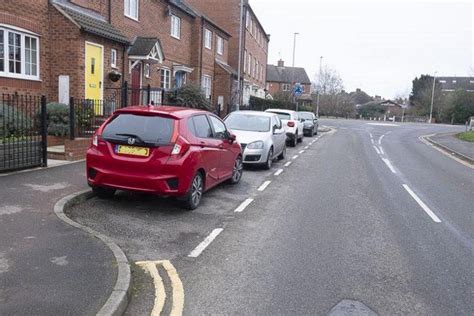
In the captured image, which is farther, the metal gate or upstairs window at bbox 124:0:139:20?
upstairs window at bbox 124:0:139:20

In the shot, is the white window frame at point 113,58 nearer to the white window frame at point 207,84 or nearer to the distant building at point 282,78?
the white window frame at point 207,84

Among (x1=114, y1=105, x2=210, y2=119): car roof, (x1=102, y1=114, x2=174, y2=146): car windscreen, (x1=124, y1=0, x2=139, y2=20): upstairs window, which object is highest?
(x1=124, y1=0, x2=139, y2=20): upstairs window

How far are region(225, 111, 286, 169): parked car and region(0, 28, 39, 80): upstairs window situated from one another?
6.43 m

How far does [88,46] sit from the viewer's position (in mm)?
16438

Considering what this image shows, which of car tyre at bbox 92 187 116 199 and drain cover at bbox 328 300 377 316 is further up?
car tyre at bbox 92 187 116 199

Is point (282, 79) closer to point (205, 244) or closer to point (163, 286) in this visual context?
point (205, 244)

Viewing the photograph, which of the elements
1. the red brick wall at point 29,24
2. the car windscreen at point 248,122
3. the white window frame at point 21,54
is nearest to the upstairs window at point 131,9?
the red brick wall at point 29,24

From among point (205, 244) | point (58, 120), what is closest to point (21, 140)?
point (58, 120)

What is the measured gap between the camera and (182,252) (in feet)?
18.9

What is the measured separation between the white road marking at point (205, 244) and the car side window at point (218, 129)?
2.74 metres

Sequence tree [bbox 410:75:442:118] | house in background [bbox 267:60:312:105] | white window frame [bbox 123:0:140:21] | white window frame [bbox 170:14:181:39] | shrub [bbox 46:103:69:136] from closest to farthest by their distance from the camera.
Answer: shrub [bbox 46:103:69:136] < white window frame [bbox 123:0:140:21] < white window frame [bbox 170:14:181:39] < tree [bbox 410:75:442:118] < house in background [bbox 267:60:312:105]

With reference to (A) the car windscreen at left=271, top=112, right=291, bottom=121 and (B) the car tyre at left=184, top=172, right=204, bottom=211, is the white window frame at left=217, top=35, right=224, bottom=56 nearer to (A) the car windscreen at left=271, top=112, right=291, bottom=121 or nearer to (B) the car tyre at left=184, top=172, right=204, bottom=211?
(A) the car windscreen at left=271, top=112, right=291, bottom=121

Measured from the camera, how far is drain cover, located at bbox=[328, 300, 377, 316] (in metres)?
4.21

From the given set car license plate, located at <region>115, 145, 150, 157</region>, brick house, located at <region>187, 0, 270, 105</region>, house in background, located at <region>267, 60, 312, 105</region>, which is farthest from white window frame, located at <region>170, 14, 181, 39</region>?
house in background, located at <region>267, 60, 312, 105</region>
